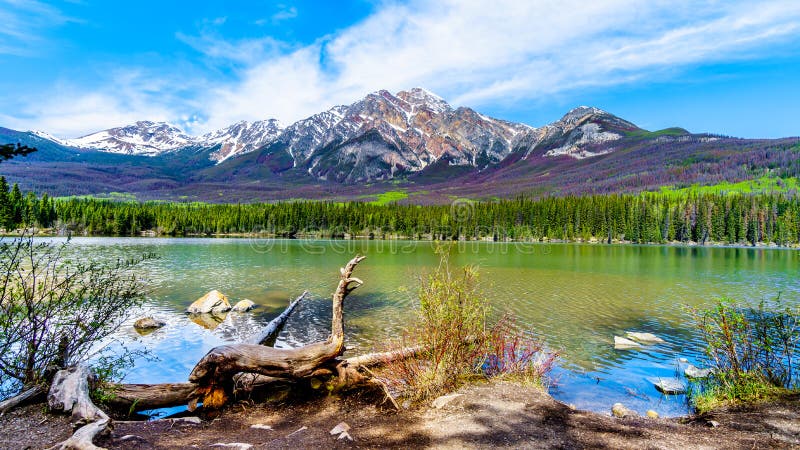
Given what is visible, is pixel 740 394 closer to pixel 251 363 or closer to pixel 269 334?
pixel 251 363

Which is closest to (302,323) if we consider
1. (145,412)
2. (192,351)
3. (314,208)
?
Result: (192,351)

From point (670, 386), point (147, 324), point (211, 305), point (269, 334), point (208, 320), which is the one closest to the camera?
point (670, 386)

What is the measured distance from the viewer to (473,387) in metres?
11.2

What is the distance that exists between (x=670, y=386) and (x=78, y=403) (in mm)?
17560

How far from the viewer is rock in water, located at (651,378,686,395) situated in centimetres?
1385

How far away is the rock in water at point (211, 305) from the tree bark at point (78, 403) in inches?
679

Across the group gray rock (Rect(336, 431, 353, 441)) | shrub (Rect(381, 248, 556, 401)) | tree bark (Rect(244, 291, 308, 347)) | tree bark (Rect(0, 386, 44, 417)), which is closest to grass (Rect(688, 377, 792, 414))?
shrub (Rect(381, 248, 556, 401))

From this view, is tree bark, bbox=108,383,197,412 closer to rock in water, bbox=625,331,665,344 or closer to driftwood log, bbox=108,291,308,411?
driftwood log, bbox=108,291,308,411

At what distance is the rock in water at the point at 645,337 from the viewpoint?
2030 centimetres

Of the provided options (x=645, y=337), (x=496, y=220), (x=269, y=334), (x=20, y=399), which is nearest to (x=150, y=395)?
(x=20, y=399)

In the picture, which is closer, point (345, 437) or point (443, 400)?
point (345, 437)

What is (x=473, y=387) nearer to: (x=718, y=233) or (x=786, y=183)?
(x=718, y=233)

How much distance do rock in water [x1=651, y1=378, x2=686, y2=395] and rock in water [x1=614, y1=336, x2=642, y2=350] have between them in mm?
4588

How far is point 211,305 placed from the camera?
2628 centimetres
